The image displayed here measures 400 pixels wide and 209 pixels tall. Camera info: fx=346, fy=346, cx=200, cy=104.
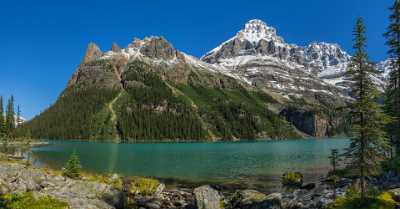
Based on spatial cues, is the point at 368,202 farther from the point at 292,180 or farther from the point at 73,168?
the point at 73,168

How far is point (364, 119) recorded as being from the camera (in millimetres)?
29047

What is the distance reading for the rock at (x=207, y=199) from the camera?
1522 inches

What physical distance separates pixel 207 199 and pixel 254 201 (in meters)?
6.37

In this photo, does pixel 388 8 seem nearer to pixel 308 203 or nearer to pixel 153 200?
pixel 308 203

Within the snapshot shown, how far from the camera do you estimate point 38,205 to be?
2589 centimetres

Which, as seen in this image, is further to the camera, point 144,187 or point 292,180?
point 292,180

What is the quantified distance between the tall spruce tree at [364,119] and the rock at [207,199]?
1595cm

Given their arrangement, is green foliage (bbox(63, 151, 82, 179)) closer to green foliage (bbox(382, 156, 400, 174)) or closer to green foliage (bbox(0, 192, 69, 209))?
green foliage (bbox(0, 192, 69, 209))

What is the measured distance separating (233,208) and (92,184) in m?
17.1

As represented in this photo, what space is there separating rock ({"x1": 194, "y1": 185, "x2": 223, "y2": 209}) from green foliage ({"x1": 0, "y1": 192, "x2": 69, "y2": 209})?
52.2 feet

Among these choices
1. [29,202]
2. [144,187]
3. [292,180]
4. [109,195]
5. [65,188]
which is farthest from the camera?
[292,180]

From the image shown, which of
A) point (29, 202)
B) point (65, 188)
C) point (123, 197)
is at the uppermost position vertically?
point (29, 202)

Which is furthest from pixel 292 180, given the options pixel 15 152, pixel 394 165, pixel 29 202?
pixel 15 152

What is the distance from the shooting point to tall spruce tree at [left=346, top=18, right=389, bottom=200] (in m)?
28.5
